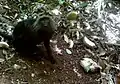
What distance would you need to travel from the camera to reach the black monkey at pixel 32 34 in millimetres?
2926

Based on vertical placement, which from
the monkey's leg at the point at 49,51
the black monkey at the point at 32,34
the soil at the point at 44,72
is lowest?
the soil at the point at 44,72

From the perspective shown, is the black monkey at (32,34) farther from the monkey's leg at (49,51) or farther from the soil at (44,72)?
the soil at (44,72)

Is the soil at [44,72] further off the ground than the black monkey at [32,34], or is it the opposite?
the black monkey at [32,34]

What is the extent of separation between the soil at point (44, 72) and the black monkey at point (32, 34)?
0.12 meters

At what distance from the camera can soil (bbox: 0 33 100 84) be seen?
2855 mm

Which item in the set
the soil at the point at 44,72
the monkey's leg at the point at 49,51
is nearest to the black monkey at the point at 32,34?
the monkey's leg at the point at 49,51

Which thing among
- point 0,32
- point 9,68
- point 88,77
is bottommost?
point 88,77

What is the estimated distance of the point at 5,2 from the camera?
374cm

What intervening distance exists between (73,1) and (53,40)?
0.94 m

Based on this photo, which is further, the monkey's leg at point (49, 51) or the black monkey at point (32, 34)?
the monkey's leg at point (49, 51)

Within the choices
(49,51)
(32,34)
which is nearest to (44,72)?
(49,51)

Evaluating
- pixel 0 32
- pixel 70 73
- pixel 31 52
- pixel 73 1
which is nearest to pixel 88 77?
pixel 70 73

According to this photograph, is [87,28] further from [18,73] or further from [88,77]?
[18,73]

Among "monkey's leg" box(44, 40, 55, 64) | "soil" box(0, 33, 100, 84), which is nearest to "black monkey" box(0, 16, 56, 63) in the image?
"monkey's leg" box(44, 40, 55, 64)
